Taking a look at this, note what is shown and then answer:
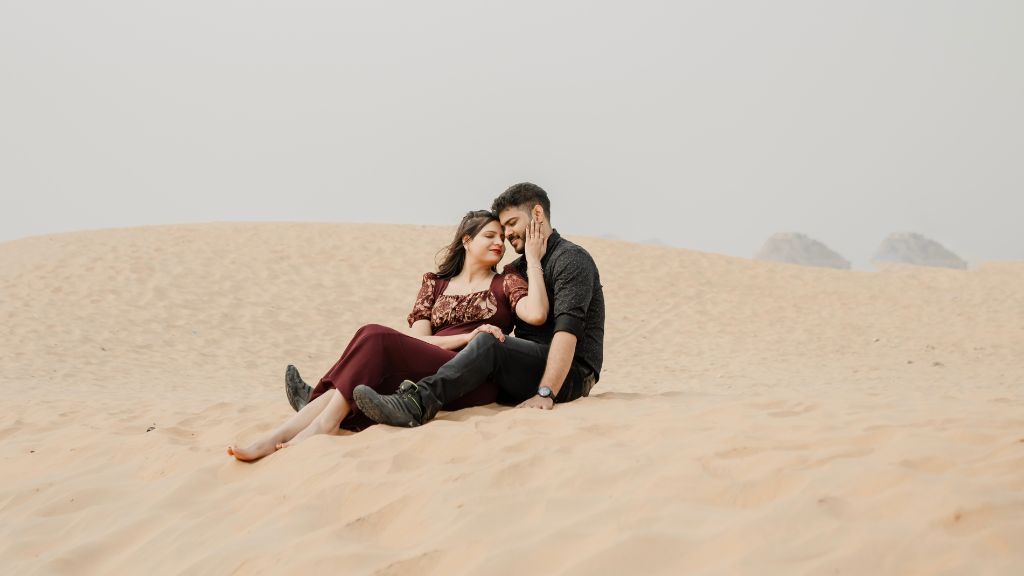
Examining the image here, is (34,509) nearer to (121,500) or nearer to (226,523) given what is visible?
(121,500)

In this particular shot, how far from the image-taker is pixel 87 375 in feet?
31.9

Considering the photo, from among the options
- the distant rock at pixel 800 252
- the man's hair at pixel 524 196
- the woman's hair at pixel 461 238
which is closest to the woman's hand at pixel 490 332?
the woman's hair at pixel 461 238

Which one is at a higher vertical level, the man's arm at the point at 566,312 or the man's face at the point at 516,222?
the man's face at the point at 516,222

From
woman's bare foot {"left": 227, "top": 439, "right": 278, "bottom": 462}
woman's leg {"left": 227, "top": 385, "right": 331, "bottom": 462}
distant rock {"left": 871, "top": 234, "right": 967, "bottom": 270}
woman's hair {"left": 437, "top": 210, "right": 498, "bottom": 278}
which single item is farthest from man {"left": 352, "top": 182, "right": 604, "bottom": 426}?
distant rock {"left": 871, "top": 234, "right": 967, "bottom": 270}

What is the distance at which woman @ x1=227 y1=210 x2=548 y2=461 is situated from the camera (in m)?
3.90

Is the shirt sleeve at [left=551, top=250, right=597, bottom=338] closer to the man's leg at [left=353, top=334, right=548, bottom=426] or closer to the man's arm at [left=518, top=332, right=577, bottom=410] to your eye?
the man's arm at [left=518, top=332, right=577, bottom=410]

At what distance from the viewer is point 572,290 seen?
182 inches

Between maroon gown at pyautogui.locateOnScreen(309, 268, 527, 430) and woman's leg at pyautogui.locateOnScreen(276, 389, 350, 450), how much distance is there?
4cm

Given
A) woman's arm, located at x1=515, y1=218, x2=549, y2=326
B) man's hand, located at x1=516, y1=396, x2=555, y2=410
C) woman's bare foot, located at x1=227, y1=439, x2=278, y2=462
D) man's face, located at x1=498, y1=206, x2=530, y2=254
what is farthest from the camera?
man's face, located at x1=498, y1=206, x2=530, y2=254

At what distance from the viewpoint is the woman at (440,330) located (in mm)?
3904

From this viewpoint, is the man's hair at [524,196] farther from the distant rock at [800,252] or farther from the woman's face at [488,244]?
the distant rock at [800,252]

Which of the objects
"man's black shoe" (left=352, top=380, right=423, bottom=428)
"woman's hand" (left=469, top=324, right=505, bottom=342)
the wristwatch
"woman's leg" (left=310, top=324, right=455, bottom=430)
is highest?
"woman's hand" (left=469, top=324, right=505, bottom=342)

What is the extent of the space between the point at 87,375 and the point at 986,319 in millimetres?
15437

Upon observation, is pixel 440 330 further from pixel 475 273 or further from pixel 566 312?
pixel 566 312
